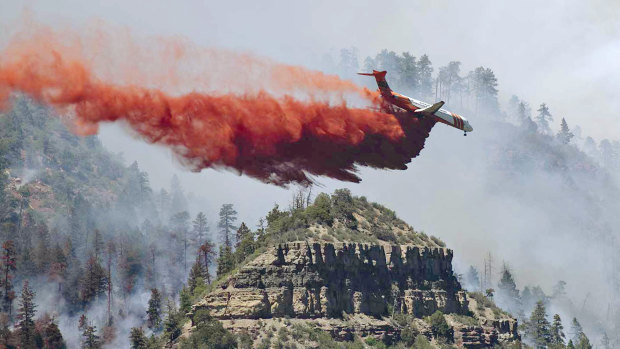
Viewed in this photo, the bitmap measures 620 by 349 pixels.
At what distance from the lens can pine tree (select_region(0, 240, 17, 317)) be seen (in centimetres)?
15662

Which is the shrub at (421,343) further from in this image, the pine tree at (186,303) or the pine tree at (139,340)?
the pine tree at (139,340)

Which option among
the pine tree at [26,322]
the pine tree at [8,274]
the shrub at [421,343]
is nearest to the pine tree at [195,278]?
the pine tree at [26,322]

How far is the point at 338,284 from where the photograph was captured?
12625 centimetres

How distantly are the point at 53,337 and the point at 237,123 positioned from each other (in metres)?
63.7

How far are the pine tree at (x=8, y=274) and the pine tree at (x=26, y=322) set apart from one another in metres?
3.49

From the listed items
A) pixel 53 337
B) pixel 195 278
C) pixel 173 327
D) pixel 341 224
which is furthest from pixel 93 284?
pixel 173 327

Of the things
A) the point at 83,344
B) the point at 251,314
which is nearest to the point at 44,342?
the point at 83,344

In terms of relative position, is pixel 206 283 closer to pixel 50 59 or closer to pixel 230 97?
pixel 230 97

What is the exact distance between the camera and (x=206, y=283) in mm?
149375

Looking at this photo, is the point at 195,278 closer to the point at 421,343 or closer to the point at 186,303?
the point at 186,303

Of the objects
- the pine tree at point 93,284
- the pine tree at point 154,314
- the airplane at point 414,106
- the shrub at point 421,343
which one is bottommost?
the shrub at point 421,343

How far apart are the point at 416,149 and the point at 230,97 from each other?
661 inches

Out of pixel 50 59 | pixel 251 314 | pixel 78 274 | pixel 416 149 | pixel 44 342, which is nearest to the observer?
pixel 50 59

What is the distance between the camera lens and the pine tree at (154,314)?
16075 cm
